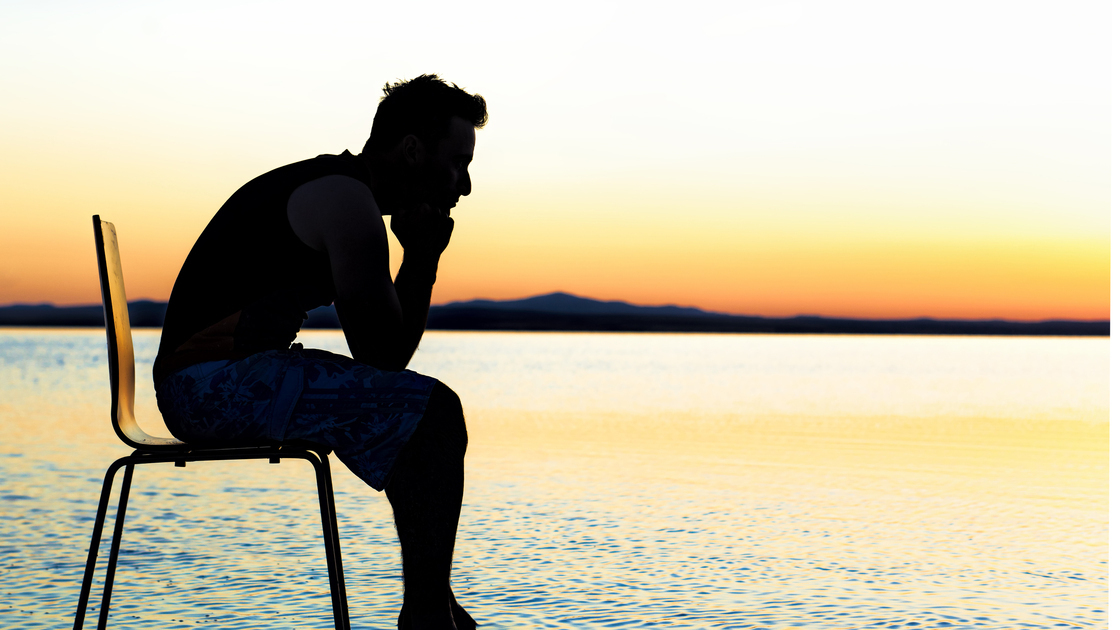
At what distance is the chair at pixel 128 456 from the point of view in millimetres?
1863

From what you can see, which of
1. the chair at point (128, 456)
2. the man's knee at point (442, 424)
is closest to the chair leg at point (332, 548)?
the chair at point (128, 456)

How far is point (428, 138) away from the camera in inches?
79.7

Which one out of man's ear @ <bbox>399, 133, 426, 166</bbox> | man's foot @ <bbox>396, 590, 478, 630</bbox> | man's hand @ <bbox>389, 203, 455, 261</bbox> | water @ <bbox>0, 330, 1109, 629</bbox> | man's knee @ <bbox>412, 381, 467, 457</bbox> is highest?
man's ear @ <bbox>399, 133, 426, 166</bbox>

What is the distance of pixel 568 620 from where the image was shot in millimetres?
2613

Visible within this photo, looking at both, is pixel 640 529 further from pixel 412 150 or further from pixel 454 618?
pixel 412 150

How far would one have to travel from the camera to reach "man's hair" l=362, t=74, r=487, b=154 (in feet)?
6.64

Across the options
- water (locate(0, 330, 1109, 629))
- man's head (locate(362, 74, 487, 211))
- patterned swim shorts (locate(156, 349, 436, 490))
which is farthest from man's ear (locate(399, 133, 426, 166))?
water (locate(0, 330, 1109, 629))

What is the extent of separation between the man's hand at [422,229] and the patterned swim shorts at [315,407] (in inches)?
10.3

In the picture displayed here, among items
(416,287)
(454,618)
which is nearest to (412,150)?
(416,287)

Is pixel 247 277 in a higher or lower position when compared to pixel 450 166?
lower

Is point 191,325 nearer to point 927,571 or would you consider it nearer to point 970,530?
point 927,571

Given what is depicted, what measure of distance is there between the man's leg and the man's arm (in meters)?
0.12

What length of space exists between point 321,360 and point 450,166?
414 mm

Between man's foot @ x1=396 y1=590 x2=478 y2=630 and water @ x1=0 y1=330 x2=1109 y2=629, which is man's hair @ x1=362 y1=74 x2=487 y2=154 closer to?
man's foot @ x1=396 y1=590 x2=478 y2=630
